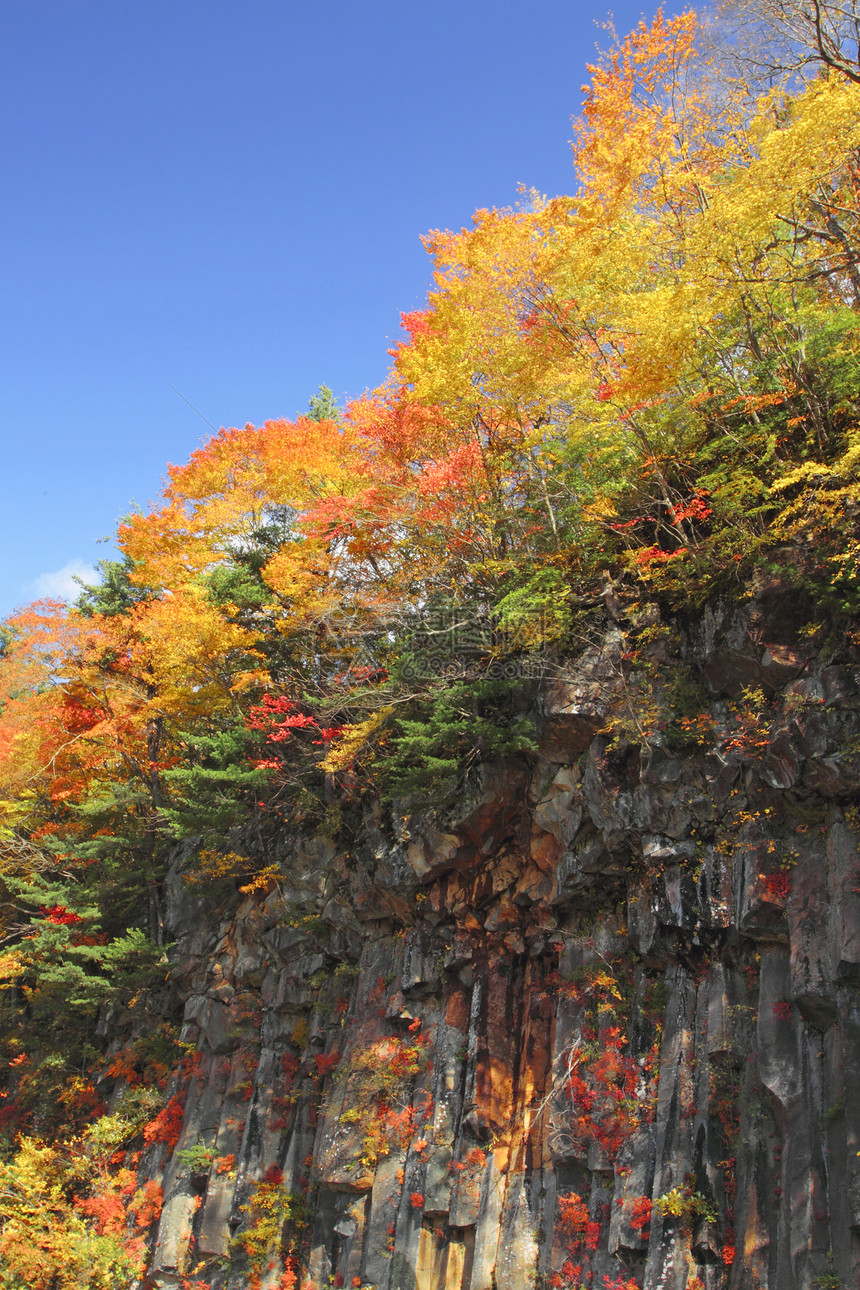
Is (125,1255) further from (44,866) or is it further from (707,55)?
(707,55)

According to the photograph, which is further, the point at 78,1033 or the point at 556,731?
the point at 78,1033

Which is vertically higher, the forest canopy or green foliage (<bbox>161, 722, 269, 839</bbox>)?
the forest canopy

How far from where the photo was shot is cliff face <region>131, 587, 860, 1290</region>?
10.2 m

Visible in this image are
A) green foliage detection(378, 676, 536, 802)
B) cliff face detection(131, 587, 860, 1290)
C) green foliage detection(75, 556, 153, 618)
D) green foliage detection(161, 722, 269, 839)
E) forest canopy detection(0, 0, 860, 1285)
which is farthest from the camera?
green foliage detection(75, 556, 153, 618)

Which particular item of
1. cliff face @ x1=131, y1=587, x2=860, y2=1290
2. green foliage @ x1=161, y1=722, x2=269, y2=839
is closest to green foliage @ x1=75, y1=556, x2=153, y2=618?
green foliage @ x1=161, y1=722, x2=269, y2=839

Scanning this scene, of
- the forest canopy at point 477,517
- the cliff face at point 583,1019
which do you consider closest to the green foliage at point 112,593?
the forest canopy at point 477,517

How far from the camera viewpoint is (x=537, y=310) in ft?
51.8

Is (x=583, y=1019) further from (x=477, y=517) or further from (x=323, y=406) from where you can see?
(x=323, y=406)

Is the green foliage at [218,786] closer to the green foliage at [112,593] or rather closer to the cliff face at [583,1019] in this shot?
the cliff face at [583,1019]

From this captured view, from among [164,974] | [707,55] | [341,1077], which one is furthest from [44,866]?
[707,55]

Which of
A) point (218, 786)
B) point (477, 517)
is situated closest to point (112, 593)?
point (218, 786)

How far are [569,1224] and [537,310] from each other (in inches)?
614

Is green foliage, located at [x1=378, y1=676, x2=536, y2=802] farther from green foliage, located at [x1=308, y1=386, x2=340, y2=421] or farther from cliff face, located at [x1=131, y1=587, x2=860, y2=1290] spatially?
green foliage, located at [x1=308, y1=386, x2=340, y2=421]

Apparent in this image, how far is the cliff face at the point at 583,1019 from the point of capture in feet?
33.4
